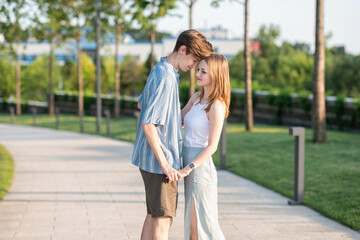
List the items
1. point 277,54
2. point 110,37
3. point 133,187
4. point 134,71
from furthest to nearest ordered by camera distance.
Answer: point 134,71
point 277,54
point 110,37
point 133,187

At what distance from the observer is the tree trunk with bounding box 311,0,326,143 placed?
12.4m

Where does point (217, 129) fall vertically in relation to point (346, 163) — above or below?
above

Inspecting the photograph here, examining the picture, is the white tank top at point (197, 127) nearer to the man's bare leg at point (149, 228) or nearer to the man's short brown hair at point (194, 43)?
the man's short brown hair at point (194, 43)

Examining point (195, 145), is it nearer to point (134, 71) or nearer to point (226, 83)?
point (226, 83)

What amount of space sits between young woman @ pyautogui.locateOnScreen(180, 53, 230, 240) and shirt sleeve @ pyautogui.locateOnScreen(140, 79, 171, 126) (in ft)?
0.83

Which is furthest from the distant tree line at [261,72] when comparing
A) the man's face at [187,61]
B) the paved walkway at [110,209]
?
the man's face at [187,61]

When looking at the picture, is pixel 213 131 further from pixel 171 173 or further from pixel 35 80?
pixel 35 80

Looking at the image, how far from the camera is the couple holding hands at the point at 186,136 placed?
330 cm

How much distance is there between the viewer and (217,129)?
3.35m

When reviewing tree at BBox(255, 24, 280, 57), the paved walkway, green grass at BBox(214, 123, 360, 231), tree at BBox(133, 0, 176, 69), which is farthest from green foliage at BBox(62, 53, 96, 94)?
the paved walkway

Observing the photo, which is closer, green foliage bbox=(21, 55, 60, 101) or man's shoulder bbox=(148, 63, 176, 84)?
man's shoulder bbox=(148, 63, 176, 84)

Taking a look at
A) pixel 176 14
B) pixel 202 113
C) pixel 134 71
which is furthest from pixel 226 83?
pixel 134 71

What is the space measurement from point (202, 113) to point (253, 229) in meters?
2.25

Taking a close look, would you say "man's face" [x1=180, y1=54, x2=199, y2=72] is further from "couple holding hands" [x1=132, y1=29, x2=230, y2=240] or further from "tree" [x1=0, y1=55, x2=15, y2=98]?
"tree" [x1=0, y1=55, x2=15, y2=98]
